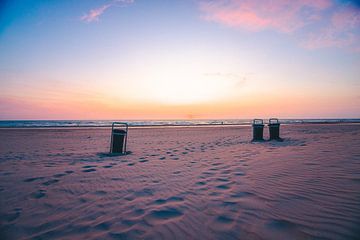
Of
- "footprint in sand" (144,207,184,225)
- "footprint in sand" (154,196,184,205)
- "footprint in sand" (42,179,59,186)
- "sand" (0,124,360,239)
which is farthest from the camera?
"footprint in sand" (42,179,59,186)

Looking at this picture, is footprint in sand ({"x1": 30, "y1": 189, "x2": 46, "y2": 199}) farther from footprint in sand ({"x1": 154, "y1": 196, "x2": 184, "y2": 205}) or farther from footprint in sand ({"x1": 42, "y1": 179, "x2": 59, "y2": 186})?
footprint in sand ({"x1": 154, "y1": 196, "x2": 184, "y2": 205})

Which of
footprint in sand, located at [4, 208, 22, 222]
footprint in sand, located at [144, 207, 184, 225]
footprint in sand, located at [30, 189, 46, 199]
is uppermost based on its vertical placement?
footprint in sand, located at [144, 207, 184, 225]

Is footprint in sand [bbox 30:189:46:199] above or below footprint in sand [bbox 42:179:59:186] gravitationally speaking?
below

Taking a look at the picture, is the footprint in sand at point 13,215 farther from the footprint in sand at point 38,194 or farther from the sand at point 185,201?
the footprint in sand at point 38,194

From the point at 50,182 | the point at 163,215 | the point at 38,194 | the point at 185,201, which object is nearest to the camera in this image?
the point at 163,215

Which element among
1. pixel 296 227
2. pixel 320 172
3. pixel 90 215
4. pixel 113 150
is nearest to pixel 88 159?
pixel 113 150

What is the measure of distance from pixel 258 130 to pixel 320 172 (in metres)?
6.30

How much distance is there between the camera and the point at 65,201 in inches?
124

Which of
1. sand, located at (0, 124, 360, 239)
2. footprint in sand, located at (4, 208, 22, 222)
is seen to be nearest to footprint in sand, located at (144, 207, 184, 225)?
sand, located at (0, 124, 360, 239)

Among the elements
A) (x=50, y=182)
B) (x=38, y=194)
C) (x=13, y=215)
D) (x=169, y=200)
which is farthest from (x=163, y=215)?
(x=50, y=182)

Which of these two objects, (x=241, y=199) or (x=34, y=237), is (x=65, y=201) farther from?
(x=241, y=199)

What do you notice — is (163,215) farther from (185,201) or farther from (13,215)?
(13,215)

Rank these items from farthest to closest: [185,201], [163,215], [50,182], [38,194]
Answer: [50,182], [38,194], [185,201], [163,215]

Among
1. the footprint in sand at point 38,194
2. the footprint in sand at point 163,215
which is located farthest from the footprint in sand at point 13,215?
the footprint in sand at point 163,215
